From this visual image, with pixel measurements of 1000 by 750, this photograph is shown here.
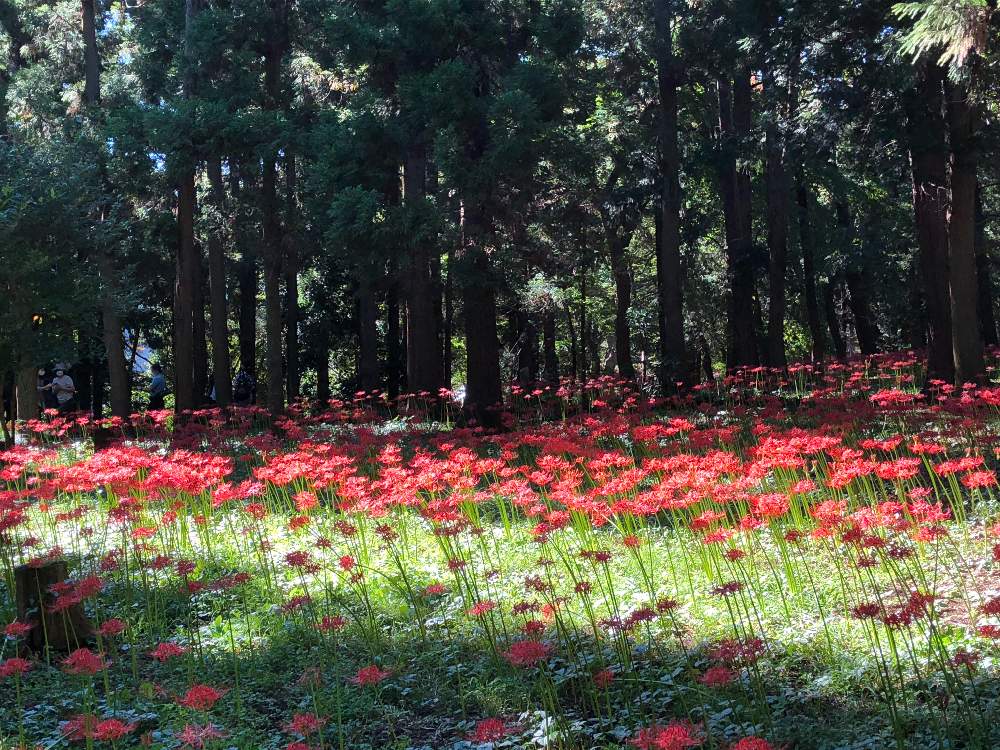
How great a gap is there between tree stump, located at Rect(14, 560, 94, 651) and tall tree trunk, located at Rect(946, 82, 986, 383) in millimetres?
11347

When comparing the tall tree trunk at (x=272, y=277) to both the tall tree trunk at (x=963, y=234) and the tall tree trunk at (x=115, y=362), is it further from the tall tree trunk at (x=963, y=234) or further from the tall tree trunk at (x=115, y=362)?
the tall tree trunk at (x=963, y=234)

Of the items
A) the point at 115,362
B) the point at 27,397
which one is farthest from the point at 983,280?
the point at 27,397

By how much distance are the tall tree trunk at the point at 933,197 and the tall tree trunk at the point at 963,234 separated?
259 mm

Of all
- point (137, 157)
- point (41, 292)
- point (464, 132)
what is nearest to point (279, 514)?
point (41, 292)

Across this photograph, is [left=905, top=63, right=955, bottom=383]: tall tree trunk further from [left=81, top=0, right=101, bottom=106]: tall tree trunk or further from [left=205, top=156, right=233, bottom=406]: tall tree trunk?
[left=81, top=0, right=101, bottom=106]: tall tree trunk

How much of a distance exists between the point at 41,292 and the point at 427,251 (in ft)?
18.4

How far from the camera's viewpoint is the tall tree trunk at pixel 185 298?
1688 cm

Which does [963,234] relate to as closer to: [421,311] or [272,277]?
[421,311]

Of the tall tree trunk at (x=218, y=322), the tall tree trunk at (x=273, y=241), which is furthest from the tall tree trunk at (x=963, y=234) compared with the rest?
the tall tree trunk at (x=218, y=322)

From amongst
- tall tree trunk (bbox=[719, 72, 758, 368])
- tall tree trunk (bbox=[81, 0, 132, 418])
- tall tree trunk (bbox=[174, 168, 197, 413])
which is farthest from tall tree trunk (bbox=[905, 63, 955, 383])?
tall tree trunk (bbox=[81, 0, 132, 418])

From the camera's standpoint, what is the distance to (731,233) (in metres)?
Result: 21.9

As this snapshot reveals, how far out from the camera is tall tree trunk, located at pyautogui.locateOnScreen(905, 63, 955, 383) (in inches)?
484

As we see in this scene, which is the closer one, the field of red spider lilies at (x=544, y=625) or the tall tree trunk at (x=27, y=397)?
the field of red spider lilies at (x=544, y=625)

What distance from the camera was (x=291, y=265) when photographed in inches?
719
